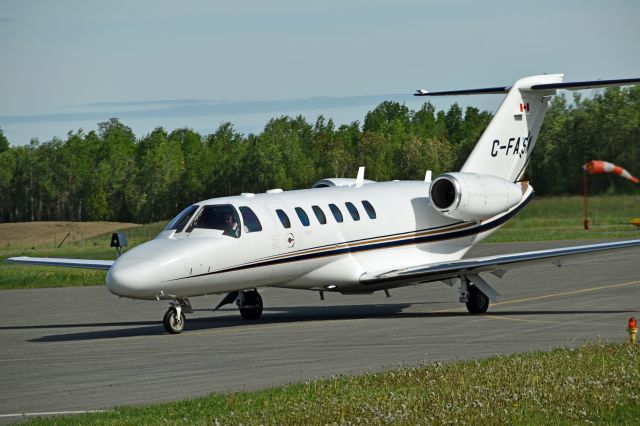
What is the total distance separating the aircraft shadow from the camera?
72.1 ft

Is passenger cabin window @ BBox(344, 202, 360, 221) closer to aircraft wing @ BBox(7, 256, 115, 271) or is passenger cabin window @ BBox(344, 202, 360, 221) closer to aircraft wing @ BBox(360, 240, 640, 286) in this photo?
aircraft wing @ BBox(360, 240, 640, 286)

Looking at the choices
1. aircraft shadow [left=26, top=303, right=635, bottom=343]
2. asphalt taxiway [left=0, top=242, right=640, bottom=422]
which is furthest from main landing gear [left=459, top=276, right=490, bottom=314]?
asphalt taxiway [left=0, top=242, right=640, bottom=422]

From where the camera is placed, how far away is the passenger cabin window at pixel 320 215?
23.1 metres

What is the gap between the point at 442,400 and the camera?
1191cm

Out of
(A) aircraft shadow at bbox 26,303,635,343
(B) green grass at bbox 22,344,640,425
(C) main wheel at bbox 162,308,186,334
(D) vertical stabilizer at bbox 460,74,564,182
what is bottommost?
(A) aircraft shadow at bbox 26,303,635,343

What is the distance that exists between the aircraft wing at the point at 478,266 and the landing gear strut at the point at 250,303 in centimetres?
242

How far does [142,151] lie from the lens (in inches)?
5448

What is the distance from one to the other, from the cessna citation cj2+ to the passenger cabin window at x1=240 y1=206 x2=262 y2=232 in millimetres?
24

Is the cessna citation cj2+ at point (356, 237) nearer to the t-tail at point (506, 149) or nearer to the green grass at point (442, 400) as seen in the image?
the t-tail at point (506, 149)

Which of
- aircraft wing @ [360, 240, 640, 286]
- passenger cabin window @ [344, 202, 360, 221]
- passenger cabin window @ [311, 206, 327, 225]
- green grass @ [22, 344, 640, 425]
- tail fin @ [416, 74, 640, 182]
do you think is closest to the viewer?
green grass @ [22, 344, 640, 425]

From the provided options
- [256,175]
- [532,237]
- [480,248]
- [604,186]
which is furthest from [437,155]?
[604,186]

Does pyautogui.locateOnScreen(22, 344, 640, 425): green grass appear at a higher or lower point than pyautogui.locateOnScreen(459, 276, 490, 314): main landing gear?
higher

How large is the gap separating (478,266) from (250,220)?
4.54 m

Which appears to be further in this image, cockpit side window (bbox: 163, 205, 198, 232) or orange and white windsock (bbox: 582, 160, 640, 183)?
orange and white windsock (bbox: 582, 160, 640, 183)
